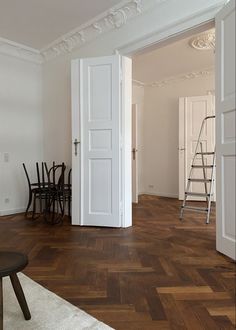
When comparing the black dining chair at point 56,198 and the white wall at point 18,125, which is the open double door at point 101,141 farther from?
the white wall at point 18,125

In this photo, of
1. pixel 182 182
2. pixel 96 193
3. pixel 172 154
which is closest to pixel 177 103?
pixel 172 154

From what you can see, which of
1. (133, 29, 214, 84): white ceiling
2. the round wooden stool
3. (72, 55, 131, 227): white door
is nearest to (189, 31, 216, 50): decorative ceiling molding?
(133, 29, 214, 84): white ceiling

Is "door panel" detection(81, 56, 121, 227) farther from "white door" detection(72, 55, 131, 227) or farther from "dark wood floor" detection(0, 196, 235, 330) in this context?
"dark wood floor" detection(0, 196, 235, 330)

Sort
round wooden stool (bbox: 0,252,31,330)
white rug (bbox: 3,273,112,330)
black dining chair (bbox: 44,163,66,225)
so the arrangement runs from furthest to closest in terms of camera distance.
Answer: black dining chair (bbox: 44,163,66,225) → white rug (bbox: 3,273,112,330) → round wooden stool (bbox: 0,252,31,330)

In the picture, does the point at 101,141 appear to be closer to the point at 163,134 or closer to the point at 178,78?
the point at 163,134

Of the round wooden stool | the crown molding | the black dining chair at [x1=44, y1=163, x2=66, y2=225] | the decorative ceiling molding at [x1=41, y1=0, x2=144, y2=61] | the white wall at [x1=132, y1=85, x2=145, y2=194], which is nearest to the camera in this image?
the round wooden stool

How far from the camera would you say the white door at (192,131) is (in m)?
5.13

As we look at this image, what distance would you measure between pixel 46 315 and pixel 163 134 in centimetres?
499

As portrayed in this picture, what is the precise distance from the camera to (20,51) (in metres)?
4.18

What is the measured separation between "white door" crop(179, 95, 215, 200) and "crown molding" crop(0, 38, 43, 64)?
2.87 metres

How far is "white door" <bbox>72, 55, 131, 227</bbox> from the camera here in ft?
10.5

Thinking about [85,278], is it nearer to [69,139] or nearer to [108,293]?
[108,293]

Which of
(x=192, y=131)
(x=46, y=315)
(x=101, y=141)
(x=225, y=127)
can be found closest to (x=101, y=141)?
(x=101, y=141)

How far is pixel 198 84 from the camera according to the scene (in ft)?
17.8
